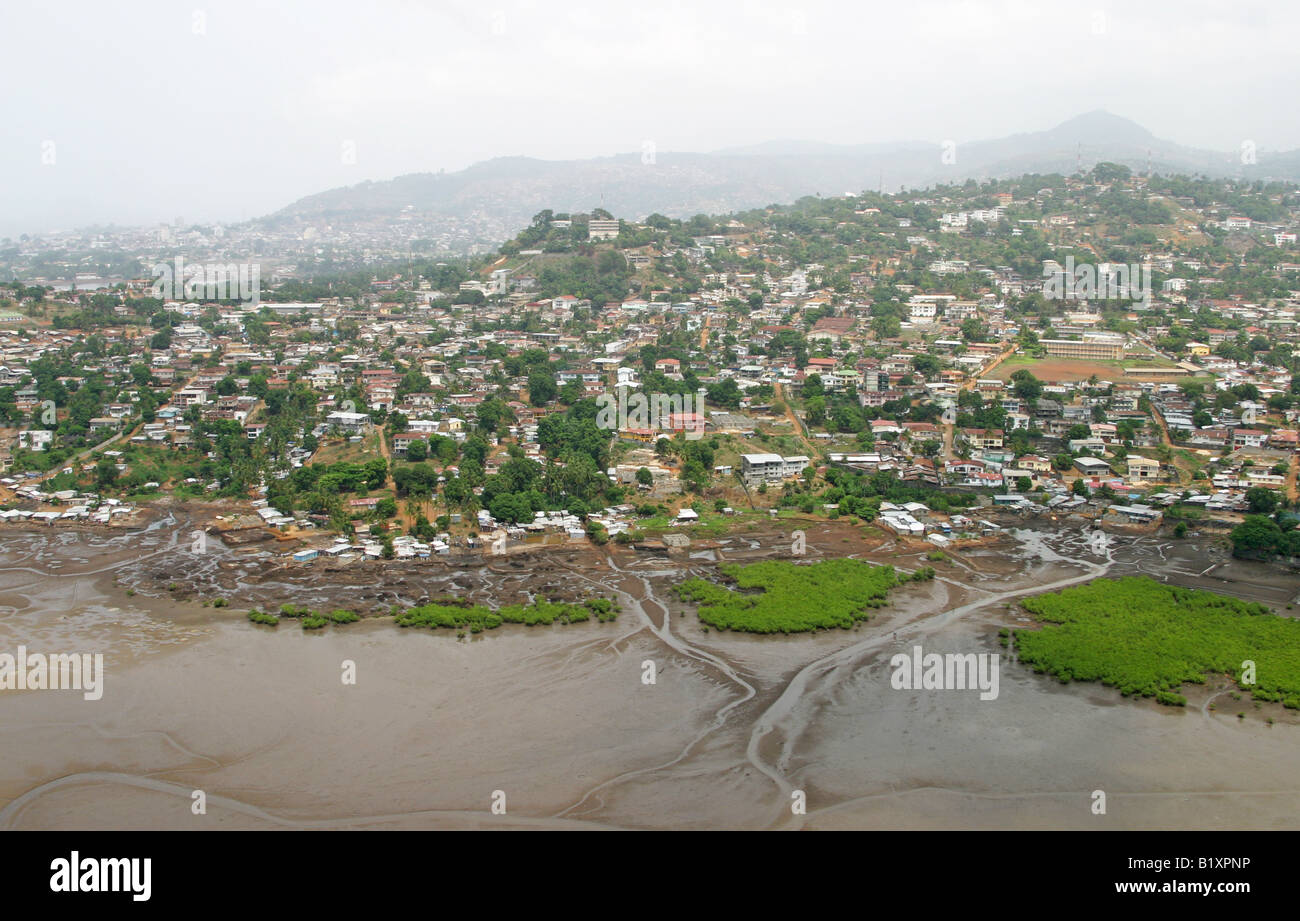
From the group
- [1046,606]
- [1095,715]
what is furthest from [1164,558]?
[1095,715]

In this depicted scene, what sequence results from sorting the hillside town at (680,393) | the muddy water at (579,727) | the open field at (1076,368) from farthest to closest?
the open field at (1076,368) → the hillside town at (680,393) → the muddy water at (579,727)

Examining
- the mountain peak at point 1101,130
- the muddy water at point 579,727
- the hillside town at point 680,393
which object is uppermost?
the mountain peak at point 1101,130

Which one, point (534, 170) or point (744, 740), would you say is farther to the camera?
point (534, 170)

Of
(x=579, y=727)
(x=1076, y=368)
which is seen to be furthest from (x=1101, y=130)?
(x=579, y=727)

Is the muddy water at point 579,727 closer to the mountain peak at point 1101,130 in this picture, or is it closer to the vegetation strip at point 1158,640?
the vegetation strip at point 1158,640

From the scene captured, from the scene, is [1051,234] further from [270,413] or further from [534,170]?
[534,170]

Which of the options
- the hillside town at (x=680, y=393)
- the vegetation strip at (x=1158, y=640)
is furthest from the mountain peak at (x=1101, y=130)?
the vegetation strip at (x=1158, y=640)

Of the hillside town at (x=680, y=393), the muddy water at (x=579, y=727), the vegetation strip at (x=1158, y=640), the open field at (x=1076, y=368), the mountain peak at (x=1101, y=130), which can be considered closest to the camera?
the muddy water at (x=579, y=727)

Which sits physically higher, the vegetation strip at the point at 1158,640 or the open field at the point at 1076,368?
the open field at the point at 1076,368

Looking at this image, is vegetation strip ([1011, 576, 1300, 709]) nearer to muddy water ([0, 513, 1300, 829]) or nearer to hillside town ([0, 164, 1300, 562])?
muddy water ([0, 513, 1300, 829])
